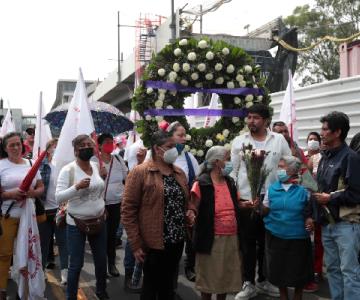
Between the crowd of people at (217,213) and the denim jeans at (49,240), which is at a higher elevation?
the crowd of people at (217,213)

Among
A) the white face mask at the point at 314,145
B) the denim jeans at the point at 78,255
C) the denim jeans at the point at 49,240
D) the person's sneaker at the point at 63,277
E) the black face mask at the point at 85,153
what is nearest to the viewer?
the denim jeans at the point at 78,255

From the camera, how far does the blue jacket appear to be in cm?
473

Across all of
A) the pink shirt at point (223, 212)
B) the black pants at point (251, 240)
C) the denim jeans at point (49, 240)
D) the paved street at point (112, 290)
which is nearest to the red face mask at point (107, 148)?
the denim jeans at point (49, 240)

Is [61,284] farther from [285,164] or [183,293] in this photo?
[285,164]

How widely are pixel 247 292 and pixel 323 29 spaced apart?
3272cm

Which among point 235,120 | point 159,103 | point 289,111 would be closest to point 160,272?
point 159,103

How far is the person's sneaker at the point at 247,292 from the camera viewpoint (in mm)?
5305

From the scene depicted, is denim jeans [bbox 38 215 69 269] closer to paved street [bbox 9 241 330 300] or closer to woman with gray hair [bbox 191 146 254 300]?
paved street [bbox 9 241 330 300]

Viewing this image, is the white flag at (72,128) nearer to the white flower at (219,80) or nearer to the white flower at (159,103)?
the white flower at (159,103)

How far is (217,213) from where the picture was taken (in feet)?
14.7

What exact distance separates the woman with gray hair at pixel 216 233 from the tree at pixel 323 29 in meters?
31.5

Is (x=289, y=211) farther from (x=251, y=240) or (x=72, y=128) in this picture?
(x=72, y=128)

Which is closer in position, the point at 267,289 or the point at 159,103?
the point at 267,289

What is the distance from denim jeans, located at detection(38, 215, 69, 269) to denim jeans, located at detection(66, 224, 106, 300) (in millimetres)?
1123
